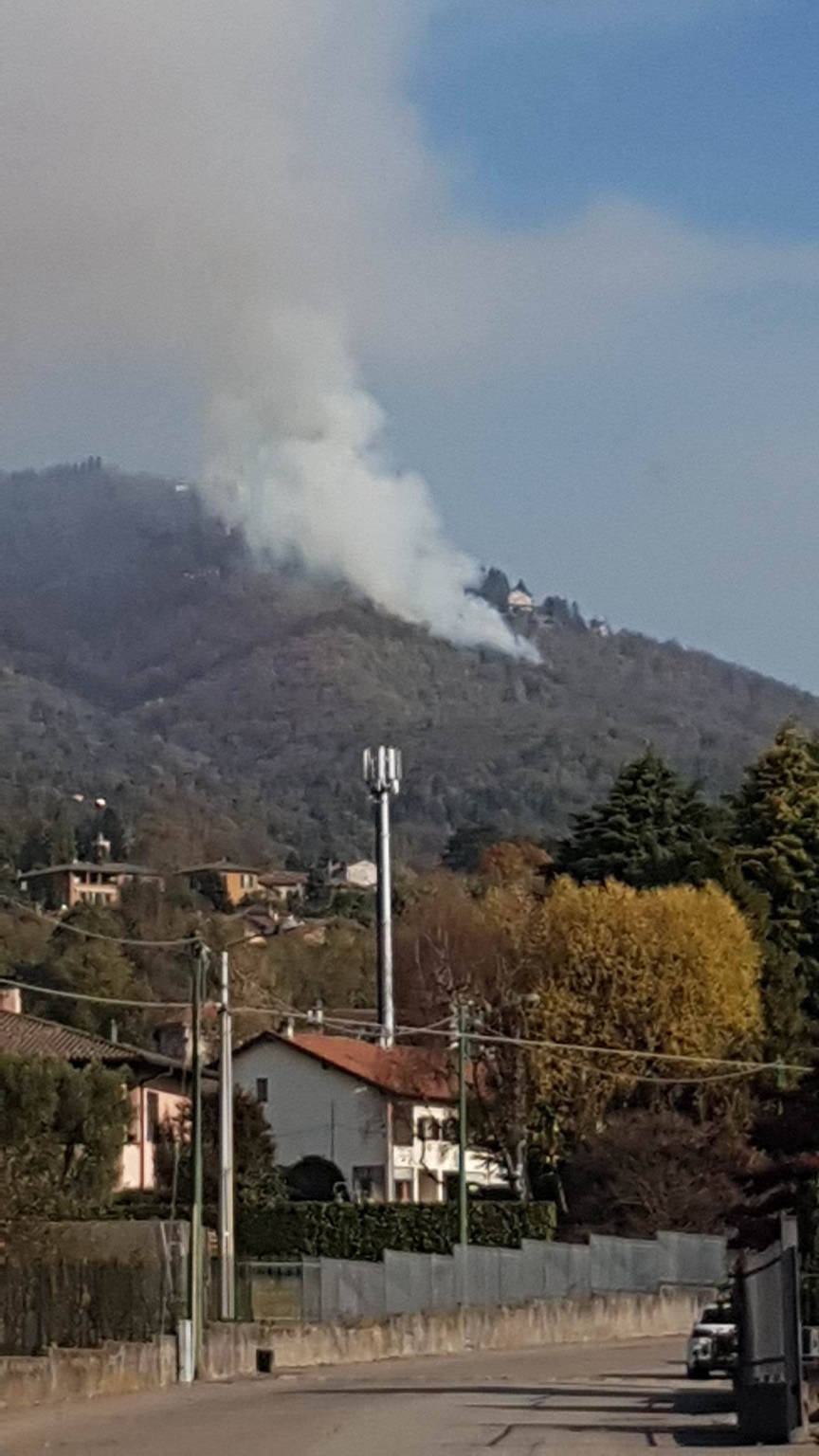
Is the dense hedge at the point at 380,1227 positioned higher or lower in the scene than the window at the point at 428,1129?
lower

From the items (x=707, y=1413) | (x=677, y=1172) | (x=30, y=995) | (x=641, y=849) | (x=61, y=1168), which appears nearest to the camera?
(x=707, y=1413)

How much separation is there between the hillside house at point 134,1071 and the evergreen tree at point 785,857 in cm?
2088

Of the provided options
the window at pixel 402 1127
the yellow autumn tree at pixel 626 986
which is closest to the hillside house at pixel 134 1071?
the window at pixel 402 1127

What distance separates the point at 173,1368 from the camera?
43906 mm

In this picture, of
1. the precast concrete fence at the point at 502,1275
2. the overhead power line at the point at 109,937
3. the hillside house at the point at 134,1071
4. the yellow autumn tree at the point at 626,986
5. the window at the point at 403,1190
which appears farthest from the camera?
the window at the point at 403,1190

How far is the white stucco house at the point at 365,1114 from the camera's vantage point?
309 ft

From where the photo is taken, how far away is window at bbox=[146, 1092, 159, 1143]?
83.5 m

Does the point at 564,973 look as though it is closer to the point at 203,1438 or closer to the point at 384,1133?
the point at 384,1133

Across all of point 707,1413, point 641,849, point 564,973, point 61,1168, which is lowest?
point 707,1413

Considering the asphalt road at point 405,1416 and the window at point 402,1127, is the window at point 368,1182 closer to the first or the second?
the window at point 402,1127

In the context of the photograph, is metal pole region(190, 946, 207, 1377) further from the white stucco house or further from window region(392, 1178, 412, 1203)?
window region(392, 1178, 412, 1203)

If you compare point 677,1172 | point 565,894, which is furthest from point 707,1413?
point 565,894

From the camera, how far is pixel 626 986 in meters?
85.1

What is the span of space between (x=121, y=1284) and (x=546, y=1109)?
141 feet
